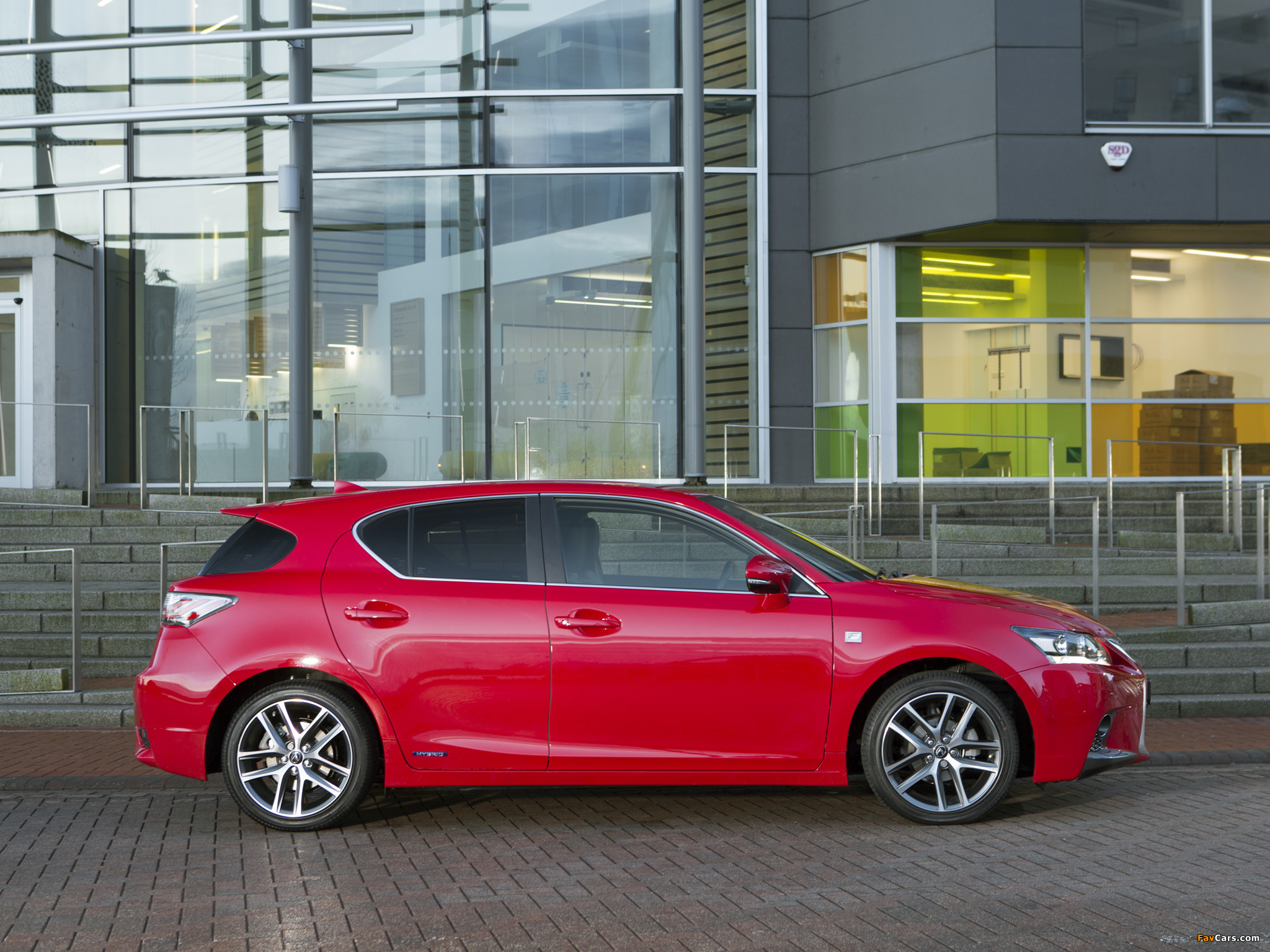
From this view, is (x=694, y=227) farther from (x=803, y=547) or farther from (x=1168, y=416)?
(x=803, y=547)

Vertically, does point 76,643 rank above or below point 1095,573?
below

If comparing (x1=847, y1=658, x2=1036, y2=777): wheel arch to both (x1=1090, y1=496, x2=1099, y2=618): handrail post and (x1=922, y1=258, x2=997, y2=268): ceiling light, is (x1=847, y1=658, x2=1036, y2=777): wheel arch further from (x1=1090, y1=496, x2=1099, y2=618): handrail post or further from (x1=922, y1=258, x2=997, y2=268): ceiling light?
(x1=922, y1=258, x2=997, y2=268): ceiling light

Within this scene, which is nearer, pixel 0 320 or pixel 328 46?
pixel 0 320

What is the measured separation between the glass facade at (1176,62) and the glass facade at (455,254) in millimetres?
4719

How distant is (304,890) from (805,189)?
1480cm

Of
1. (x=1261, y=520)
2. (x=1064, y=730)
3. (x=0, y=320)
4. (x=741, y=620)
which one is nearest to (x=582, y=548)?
(x=741, y=620)

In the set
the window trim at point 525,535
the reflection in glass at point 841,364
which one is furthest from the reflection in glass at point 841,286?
the window trim at point 525,535

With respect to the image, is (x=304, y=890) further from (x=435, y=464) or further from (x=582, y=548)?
(x=435, y=464)

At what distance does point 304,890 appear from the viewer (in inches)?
192

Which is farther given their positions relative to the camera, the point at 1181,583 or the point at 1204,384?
the point at 1204,384

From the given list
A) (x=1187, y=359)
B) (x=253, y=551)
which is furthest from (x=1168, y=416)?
(x=253, y=551)

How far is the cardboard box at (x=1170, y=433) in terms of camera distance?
1731cm

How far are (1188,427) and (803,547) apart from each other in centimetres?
1319

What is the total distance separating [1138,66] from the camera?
16016mm
